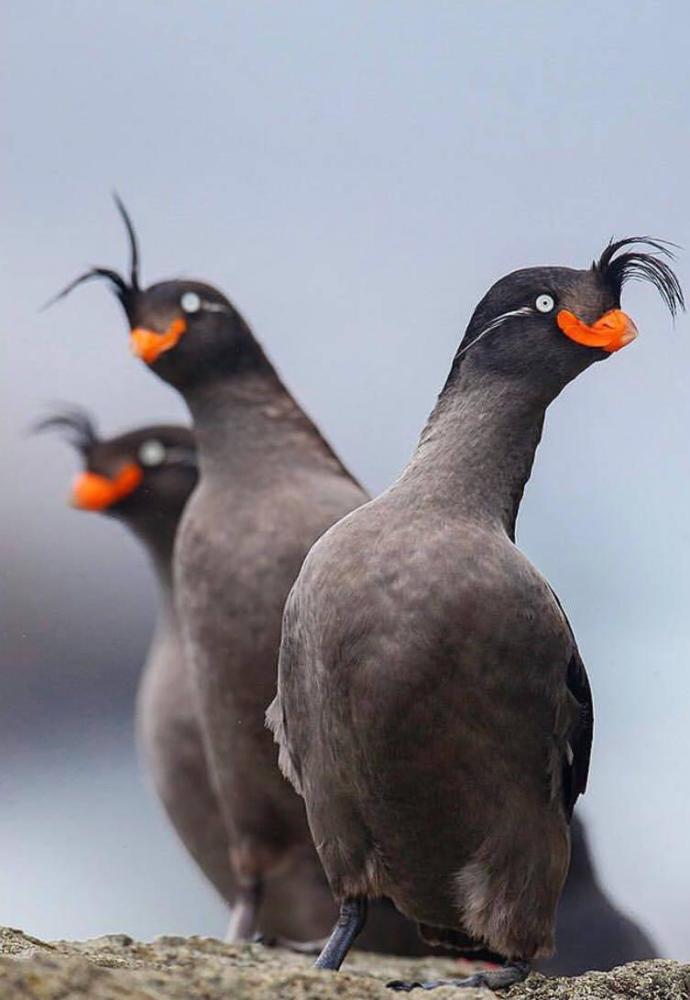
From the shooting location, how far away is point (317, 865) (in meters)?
3.40

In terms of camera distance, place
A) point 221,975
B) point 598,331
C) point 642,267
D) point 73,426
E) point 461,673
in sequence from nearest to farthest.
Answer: point 221,975, point 461,673, point 598,331, point 642,267, point 73,426

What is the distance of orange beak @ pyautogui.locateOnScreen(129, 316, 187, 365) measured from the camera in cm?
340

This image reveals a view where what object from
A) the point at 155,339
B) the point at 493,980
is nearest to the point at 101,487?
the point at 155,339

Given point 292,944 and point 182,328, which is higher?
point 182,328

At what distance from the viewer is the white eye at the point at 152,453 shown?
12.7ft

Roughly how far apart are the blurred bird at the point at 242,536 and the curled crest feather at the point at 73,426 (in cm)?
36

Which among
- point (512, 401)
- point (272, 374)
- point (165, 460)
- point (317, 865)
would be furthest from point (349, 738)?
point (165, 460)

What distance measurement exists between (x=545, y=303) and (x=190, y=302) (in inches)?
39.4

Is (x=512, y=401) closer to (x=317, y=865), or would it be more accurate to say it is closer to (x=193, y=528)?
(x=193, y=528)

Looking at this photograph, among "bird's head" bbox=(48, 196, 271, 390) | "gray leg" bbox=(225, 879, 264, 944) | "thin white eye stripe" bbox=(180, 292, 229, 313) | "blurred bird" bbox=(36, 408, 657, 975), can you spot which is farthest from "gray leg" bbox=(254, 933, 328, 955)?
"thin white eye stripe" bbox=(180, 292, 229, 313)

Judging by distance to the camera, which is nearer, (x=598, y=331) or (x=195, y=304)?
(x=598, y=331)

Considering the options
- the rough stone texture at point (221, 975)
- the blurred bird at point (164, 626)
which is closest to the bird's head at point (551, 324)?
the rough stone texture at point (221, 975)

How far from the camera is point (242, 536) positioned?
3303 mm

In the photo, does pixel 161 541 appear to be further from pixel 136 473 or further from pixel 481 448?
pixel 481 448
